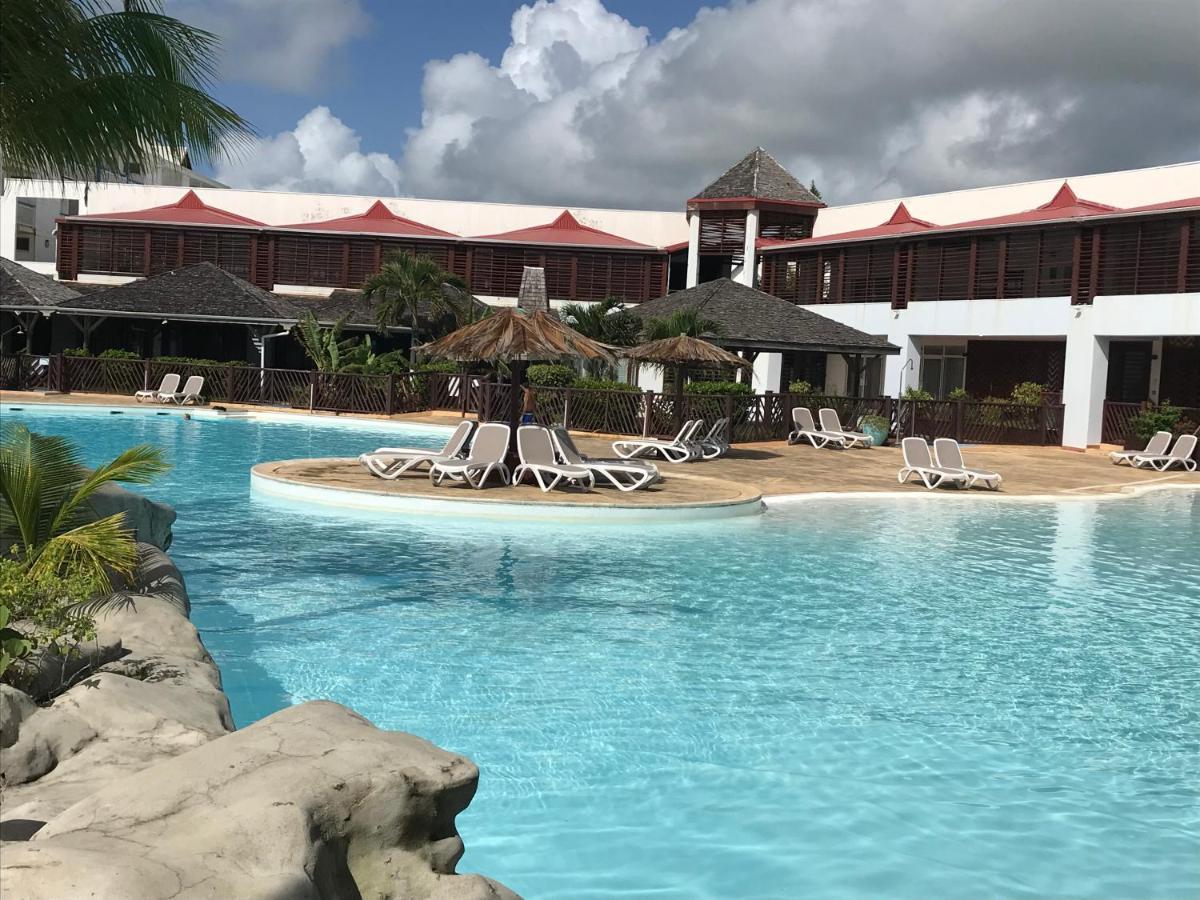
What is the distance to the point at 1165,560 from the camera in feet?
42.2

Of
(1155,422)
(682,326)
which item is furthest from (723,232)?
(1155,422)

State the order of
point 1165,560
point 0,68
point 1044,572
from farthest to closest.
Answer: point 1165,560 < point 1044,572 < point 0,68

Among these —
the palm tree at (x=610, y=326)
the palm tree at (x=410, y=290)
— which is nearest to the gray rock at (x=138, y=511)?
the palm tree at (x=610, y=326)

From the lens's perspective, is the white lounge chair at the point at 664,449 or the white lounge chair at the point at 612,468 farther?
the white lounge chair at the point at 664,449

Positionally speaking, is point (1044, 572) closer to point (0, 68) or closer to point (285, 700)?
point (285, 700)

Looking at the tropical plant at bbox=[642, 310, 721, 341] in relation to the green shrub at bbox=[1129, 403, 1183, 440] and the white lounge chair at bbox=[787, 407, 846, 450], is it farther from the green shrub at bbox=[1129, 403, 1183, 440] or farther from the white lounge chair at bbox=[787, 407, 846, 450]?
the green shrub at bbox=[1129, 403, 1183, 440]

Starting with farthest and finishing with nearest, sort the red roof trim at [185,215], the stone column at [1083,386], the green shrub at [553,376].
Answer: the red roof trim at [185,215] → the stone column at [1083,386] → the green shrub at [553,376]

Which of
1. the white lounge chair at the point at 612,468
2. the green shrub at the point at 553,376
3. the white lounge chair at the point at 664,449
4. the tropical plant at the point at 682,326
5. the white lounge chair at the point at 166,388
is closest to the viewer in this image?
the white lounge chair at the point at 612,468

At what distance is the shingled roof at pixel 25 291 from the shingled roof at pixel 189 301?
2.60 feet

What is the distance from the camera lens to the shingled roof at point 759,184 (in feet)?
137

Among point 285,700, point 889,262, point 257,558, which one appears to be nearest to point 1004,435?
point 889,262

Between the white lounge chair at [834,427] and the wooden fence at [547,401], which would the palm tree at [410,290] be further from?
the white lounge chair at [834,427]

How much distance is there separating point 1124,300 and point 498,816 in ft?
88.1

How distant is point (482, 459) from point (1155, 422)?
18.0 meters
